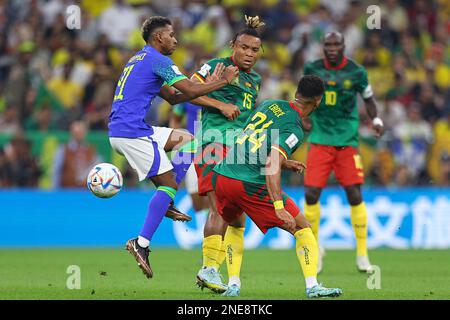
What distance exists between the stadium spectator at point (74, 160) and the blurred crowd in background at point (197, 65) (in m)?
0.02

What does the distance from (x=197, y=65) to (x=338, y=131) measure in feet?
14.4

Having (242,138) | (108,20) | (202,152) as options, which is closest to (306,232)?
(242,138)

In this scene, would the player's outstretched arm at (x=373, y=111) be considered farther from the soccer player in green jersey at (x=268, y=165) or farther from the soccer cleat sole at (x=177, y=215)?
the soccer player in green jersey at (x=268, y=165)

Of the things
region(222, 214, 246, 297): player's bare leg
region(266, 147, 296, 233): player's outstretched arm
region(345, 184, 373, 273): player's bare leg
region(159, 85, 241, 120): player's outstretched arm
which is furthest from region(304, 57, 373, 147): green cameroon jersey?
region(266, 147, 296, 233): player's outstretched arm

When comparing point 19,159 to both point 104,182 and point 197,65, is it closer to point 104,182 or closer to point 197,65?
point 197,65

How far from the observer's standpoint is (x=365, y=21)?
21.6m

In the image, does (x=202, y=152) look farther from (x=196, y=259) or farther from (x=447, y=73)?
(x=447, y=73)

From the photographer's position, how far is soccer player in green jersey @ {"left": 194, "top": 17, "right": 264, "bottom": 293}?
9.78 metres

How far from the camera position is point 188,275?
11.8 m

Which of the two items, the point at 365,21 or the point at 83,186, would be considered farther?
the point at 365,21

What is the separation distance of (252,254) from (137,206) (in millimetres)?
2699
